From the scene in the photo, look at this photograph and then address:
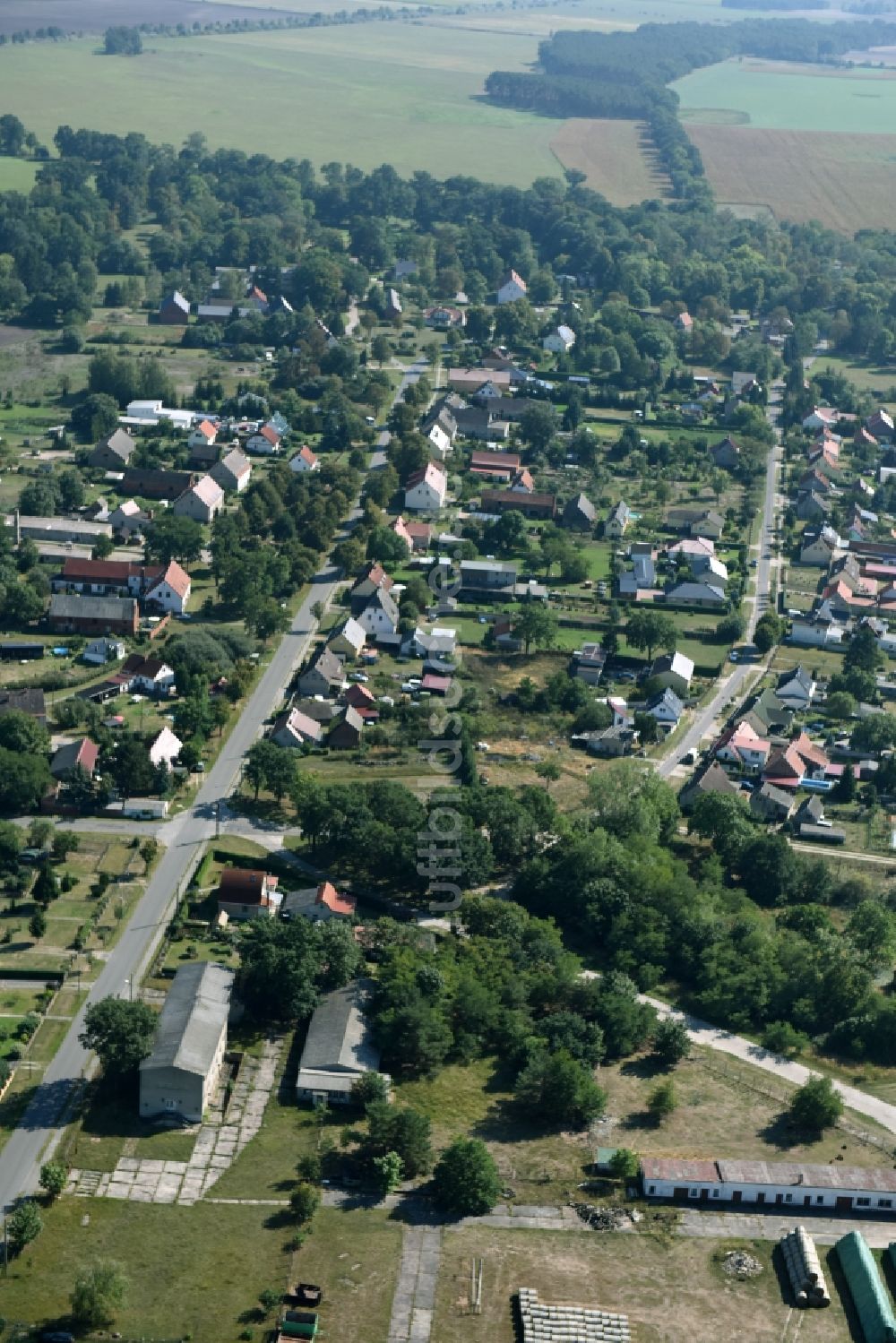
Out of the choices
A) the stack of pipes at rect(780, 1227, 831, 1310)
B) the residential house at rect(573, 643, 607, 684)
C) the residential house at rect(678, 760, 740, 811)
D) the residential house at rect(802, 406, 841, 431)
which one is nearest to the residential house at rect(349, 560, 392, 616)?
the residential house at rect(573, 643, 607, 684)

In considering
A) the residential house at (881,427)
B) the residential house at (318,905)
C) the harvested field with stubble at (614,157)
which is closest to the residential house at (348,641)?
the residential house at (318,905)

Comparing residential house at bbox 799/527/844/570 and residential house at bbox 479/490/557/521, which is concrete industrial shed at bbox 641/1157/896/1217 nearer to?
residential house at bbox 799/527/844/570

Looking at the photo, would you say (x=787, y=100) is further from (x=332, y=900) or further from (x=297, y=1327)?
(x=297, y=1327)

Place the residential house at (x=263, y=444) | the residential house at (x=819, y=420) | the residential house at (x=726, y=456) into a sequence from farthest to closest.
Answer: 1. the residential house at (x=819, y=420)
2. the residential house at (x=726, y=456)
3. the residential house at (x=263, y=444)

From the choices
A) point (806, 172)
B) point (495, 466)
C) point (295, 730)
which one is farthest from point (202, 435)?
point (806, 172)

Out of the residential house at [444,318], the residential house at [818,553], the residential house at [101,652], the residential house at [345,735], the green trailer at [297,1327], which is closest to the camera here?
the green trailer at [297,1327]

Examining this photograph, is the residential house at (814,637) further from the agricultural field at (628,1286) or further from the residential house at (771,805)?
the agricultural field at (628,1286)
